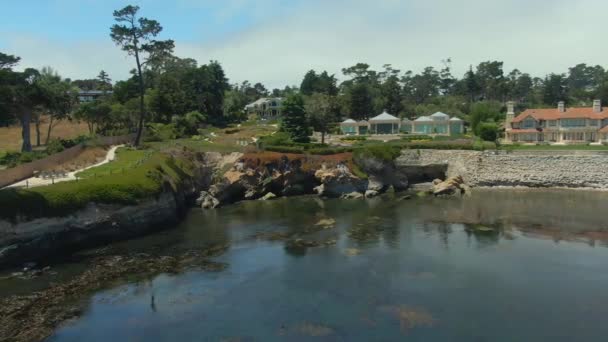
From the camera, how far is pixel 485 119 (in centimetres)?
9438

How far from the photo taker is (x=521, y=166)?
2581 inches

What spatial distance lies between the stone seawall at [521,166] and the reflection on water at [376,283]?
1371 cm

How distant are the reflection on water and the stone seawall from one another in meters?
13.7

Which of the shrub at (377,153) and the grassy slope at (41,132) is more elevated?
the grassy slope at (41,132)

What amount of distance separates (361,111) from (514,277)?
80163mm

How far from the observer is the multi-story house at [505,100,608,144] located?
78812 millimetres

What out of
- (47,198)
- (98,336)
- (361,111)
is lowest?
(98,336)

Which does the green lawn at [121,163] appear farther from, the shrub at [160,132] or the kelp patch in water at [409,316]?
the kelp patch in water at [409,316]

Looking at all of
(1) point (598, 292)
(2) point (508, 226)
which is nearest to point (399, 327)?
(1) point (598, 292)

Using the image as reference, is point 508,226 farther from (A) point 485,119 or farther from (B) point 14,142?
(B) point 14,142

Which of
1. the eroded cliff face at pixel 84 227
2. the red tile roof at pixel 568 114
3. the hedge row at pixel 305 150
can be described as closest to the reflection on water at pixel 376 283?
the eroded cliff face at pixel 84 227

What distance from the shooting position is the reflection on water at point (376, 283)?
81.3 feet

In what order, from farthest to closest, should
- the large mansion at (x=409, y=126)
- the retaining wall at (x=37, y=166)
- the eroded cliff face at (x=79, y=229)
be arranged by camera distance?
the large mansion at (x=409, y=126), the retaining wall at (x=37, y=166), the eroded cliff face at (x=79, y=229)

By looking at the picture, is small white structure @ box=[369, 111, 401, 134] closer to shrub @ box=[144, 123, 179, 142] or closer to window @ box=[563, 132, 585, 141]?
window @ box=[563, 132, 585, 141]
